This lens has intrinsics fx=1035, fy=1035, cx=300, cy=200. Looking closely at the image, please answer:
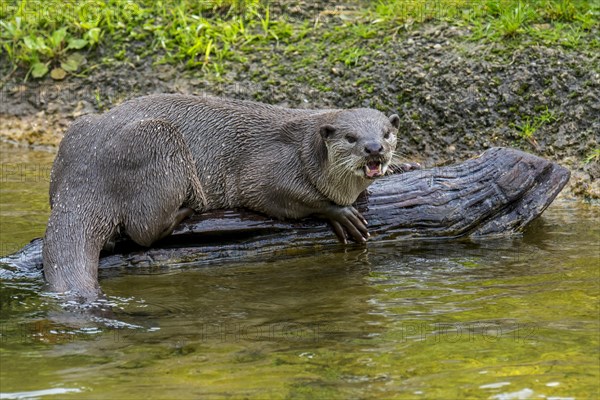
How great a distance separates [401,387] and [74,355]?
4.66 feet

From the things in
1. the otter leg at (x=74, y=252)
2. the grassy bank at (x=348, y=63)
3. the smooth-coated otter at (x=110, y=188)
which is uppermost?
the grassy bank at (x=348, y=63)

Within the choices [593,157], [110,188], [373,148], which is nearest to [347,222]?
[373,148]

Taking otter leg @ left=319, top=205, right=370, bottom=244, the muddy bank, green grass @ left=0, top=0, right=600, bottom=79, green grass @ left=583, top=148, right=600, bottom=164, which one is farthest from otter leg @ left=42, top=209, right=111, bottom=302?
green grass @ left=583, top=148, right=600, bottom=164

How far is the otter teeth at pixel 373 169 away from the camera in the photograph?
18.5 feet

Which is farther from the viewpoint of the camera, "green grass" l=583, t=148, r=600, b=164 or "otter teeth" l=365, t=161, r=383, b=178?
"green grass" l=583, t=148, r=600, b=164

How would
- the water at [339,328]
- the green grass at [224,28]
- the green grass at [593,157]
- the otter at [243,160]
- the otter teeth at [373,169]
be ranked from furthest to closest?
the green grass at [224,28] → the green grass at [593,157] → the otter teeth at [373,169] → the otter at [243,160] → the water at [339,328]

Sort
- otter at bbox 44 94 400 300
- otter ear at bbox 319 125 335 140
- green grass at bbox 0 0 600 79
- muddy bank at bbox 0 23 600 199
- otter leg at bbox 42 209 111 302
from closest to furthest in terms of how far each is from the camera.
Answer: otter leg at bbox 42 209 111 302 → otter at bbox 44 94 400 300 → otter ear at bbox 319 125 335 140 → muddy bank at bbox 0 23 600 199 → green grass at bbox 0 0 600 79

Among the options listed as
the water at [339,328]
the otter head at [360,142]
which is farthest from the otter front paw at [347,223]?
the otter head at [360,142]

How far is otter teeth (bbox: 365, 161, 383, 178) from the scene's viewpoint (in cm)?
563

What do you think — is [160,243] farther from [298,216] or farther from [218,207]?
[298,216]

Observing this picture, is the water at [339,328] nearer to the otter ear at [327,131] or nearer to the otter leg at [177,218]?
the otter leg at [177,218]

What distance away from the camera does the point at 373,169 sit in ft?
18.5

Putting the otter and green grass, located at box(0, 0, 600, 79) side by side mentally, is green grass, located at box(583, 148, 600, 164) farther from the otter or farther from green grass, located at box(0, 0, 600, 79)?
the otter

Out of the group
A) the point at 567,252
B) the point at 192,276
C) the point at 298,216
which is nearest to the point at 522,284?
the point at 567,252
